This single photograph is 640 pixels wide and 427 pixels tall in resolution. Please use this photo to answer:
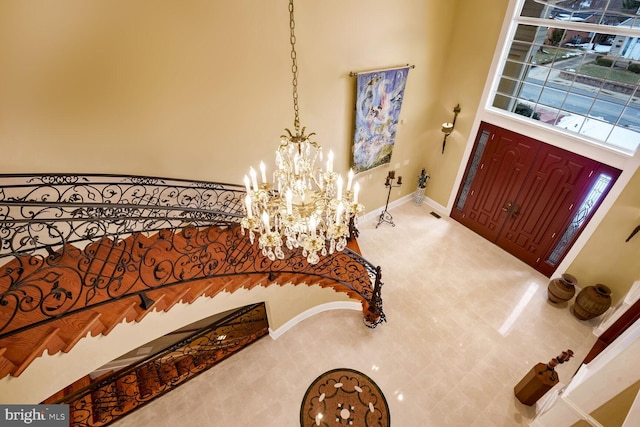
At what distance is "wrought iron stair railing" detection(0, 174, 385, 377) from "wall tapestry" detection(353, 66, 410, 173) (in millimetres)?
2179

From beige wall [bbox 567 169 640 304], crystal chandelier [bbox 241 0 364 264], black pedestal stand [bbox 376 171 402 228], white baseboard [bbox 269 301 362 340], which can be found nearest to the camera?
crystal chandelier [bbox 241 0 364 264]

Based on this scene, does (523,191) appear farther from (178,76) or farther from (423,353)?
(178,76)

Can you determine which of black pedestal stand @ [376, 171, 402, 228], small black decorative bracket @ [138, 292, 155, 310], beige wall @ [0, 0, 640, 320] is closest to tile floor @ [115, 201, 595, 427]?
black pedestal stand @ [376, 171, 402, 228]

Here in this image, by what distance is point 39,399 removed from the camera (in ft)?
9.73

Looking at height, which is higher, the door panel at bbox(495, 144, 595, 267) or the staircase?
the door panel at bbox(495, 144, 595, 267)

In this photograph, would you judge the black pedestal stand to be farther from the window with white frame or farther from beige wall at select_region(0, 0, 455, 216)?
the window with white frame

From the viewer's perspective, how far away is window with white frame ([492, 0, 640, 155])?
14.9 ft

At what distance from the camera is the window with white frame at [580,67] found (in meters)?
4.53

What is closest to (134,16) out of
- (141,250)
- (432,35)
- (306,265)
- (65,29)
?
(65,29)

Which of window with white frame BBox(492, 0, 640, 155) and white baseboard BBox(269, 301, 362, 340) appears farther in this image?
white baseboard BBox(269, 301, 362, 340)

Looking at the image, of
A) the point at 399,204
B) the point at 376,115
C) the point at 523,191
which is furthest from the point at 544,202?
the point at 376,115

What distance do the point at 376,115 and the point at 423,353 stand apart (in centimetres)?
424

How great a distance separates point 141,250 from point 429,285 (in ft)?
16.2

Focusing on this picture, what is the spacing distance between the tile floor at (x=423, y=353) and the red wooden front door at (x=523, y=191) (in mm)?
612
